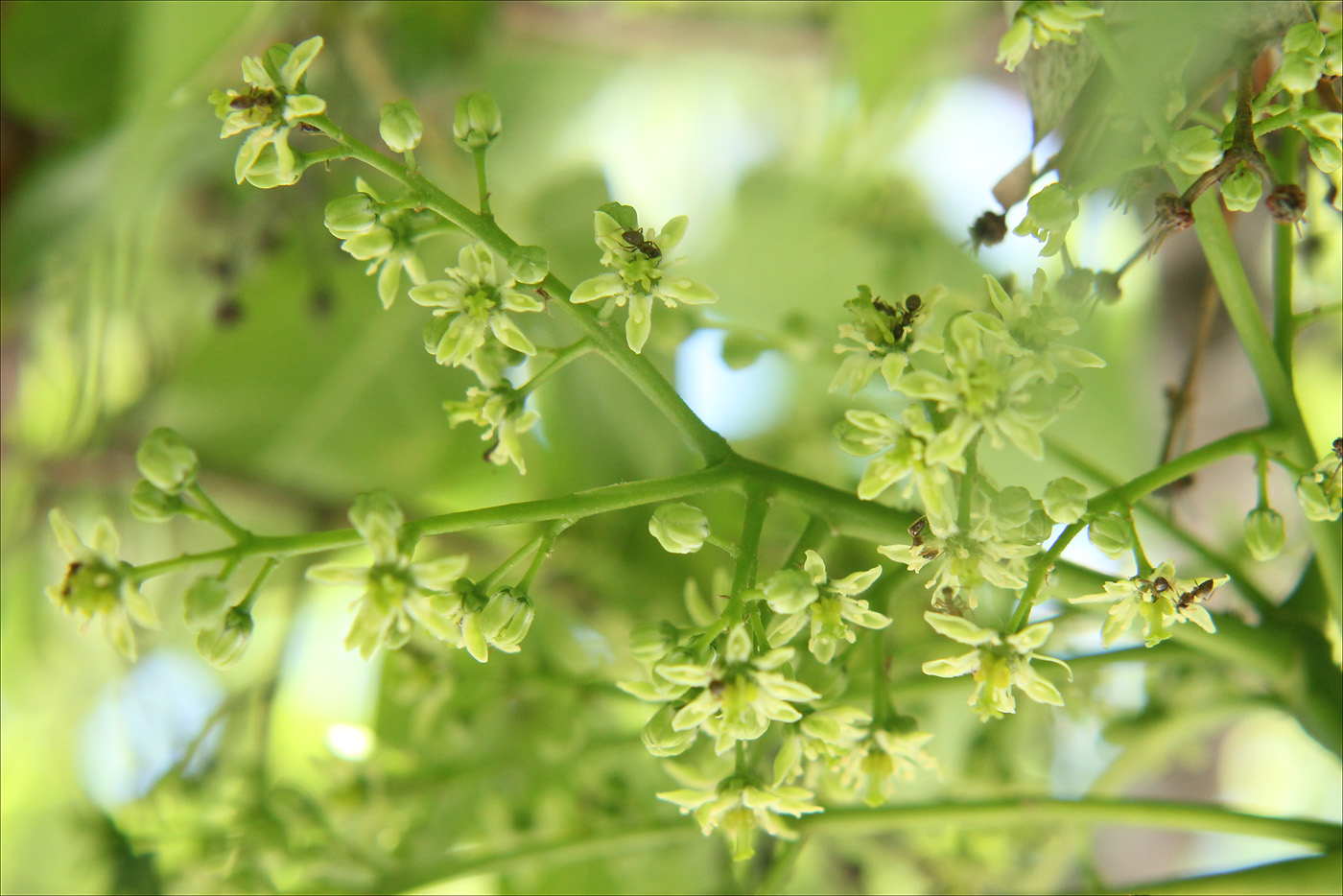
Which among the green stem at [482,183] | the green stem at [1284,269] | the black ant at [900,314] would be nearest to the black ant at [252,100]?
the green stem at [482,183]

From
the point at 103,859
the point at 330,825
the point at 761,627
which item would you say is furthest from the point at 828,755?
the point at 103,859

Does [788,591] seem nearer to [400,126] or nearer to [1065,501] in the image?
[1065,501]

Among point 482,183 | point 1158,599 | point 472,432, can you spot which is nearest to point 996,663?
point 1158,599

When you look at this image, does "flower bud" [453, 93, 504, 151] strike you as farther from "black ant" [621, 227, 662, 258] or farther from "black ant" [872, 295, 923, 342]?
"black ant" [872, 295, 923, 342]

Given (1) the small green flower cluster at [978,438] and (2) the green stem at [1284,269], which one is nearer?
(1) the small green flower cluster at [978,438]

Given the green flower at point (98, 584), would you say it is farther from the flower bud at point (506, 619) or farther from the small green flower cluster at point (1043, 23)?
the small green flower cluster at point (1043, 23)

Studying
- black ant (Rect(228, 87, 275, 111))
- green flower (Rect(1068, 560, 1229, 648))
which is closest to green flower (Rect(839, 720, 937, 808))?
green flower (Rect(1068, 560, 1229, 648))
